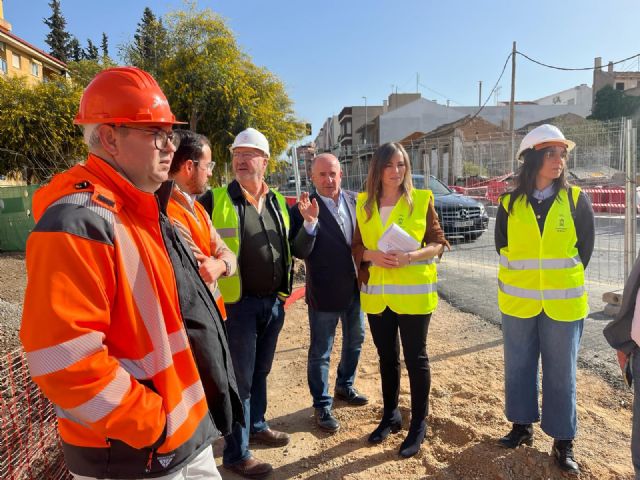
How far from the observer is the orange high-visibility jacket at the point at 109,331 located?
1.17 m

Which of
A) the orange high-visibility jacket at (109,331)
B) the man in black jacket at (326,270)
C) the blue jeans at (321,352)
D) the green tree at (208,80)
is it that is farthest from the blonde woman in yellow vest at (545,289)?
the green tree at (208,80)

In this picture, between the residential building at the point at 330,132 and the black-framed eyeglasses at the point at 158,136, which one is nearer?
the black-framed eyeglasses at the point at 158,136

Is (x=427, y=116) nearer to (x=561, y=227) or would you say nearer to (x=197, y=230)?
(x=561, y=227)

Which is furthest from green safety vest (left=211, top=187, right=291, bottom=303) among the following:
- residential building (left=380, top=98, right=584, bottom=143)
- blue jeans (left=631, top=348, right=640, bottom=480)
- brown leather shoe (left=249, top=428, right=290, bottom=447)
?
residential building (left=380, top=98, right=584, bottom=143)

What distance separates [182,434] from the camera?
1413mm

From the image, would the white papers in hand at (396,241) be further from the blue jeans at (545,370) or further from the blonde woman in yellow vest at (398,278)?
the blue jeans at (545,370)

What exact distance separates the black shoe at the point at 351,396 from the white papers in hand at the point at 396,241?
1.50 m

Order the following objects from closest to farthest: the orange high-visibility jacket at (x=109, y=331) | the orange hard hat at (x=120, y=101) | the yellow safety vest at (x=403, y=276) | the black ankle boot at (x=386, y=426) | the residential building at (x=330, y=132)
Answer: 1. the orange high-visibility jacket at (x=109, y=331)
2. the orange hard hat at (x=120, y=101)
3. the yellow safety vest at (x=403, y=276)
4. the black ankle boot at (x=386, y=426)
5. the residential building at (x=330, y=132)

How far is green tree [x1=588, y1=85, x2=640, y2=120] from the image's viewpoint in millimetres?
41562

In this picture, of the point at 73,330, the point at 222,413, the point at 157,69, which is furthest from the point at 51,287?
the point at 157,69

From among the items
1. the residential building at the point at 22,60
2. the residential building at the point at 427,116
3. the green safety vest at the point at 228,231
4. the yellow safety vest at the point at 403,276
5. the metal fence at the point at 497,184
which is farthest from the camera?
the residential building at the point at 427,116

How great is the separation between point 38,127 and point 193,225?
58.8 feet

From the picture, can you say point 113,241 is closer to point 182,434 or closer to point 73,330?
point 73,330

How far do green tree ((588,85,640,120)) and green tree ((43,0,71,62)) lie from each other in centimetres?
5722
